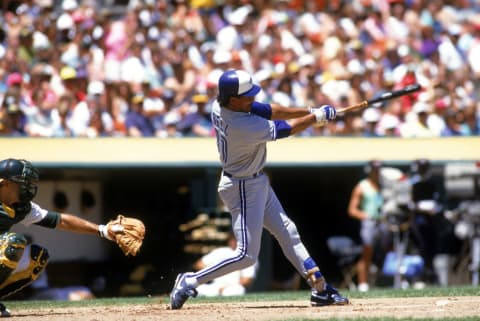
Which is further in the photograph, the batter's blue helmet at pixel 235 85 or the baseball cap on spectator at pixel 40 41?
the baseball cap on spectator at pixel 40 41

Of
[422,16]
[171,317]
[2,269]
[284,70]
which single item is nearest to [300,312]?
[171,317]

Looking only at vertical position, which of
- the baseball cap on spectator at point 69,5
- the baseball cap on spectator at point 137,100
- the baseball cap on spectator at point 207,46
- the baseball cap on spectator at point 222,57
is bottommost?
the baseball cap on spectator at point 137,100

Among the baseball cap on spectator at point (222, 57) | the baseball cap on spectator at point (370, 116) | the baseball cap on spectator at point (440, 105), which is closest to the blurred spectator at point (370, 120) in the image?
the baseball cap on spectator at point (370, 116)

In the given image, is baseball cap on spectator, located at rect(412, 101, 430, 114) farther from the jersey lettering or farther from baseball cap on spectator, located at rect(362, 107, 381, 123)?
the jersey lettering


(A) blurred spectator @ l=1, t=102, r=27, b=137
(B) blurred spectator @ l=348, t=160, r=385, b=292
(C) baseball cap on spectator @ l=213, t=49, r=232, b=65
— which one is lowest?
(B) blurred spectator @ l=348, t=160, r=385, b=292

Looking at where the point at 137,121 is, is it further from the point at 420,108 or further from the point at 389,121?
the point at 420,108

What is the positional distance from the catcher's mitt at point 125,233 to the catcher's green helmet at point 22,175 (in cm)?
58

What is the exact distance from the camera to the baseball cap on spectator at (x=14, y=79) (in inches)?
523

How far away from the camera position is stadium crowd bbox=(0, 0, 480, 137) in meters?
13.4

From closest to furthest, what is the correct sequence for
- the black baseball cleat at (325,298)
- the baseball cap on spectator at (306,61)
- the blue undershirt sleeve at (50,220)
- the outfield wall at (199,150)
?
1. the blue undershirt sleeve at (50,220)
2. the black baseball cleat at (325,298)
3. the outfield wall at (199,150)
4. the baseball cap on spectator at (306,61)

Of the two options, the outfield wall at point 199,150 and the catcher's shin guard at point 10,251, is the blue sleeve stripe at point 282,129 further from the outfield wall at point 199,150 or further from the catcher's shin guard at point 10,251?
the outfield wall at point 199,150

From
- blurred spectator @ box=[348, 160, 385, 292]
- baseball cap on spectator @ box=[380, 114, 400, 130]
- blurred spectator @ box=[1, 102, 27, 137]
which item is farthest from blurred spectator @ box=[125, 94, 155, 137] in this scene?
baseball cap on spectator @ box=[380, 114, 400, 130]

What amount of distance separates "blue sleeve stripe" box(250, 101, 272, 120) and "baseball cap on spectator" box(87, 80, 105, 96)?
243 inches

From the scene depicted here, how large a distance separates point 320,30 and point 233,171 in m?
8.46
